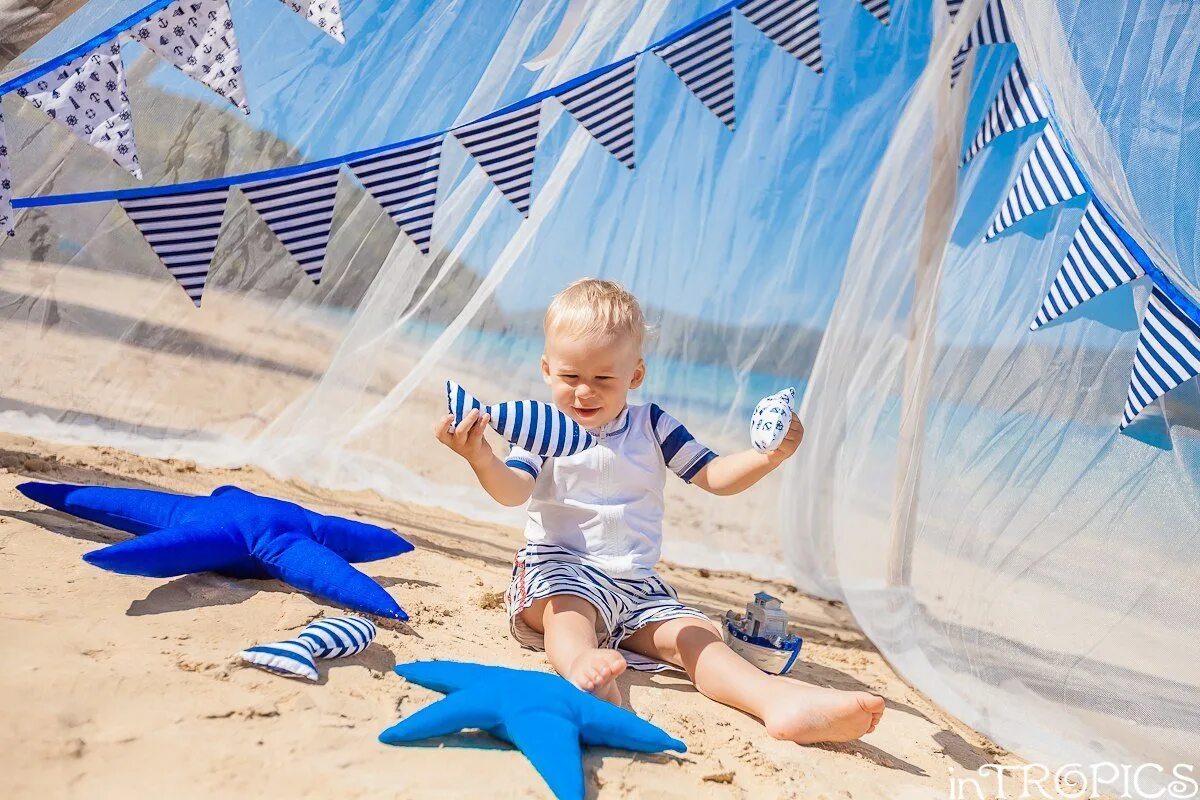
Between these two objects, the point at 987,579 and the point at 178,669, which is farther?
the point at 987,579

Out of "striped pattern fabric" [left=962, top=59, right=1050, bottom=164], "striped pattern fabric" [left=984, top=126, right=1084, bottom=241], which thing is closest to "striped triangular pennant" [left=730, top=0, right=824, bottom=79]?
"striped pattern fabric" [left=962, top=59, right=1050, bottom=164]

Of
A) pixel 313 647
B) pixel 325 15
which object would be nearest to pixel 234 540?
pixel 313 647

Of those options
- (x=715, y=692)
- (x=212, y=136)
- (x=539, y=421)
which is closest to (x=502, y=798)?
(x=715, y=692)

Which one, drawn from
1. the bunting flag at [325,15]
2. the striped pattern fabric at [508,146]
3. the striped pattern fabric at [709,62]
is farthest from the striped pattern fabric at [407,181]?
the striped pattern fabric at [709,62]

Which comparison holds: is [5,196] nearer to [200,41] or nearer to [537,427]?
[200,41]

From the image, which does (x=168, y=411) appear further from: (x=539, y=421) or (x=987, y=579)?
(x=987, y=579)

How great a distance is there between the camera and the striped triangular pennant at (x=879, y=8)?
3291mm

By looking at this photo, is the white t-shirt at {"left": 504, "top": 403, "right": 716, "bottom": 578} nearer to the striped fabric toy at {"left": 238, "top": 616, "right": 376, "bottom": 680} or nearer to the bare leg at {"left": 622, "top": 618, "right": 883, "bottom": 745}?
the bare leg at {"left": 622, "top": 618, "right": 883, "bottom": 745}

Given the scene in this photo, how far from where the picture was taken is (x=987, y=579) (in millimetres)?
2432

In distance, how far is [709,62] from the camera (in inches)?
124

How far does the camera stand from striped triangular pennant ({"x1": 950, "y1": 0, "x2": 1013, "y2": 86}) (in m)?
2.79

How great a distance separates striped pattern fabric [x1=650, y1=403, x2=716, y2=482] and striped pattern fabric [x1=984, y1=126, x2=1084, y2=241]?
1041 mm

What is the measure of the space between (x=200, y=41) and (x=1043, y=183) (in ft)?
7.22

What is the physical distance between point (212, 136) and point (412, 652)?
194cm
